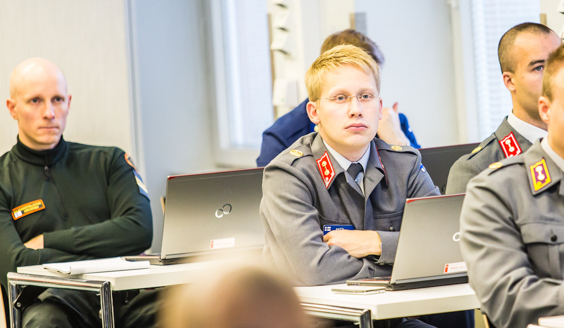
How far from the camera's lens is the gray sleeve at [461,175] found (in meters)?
2.32

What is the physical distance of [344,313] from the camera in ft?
5.80

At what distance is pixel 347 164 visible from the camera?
7.63 ft

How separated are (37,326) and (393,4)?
2547 mm

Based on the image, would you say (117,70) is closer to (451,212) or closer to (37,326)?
(37,326)

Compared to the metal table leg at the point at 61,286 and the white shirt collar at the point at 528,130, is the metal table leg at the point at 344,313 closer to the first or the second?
the metal table leg at the point at 61,286

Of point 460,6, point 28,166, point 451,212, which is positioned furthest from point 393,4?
point 451,212

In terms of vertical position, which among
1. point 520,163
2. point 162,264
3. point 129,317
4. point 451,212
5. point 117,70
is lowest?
point 129,317

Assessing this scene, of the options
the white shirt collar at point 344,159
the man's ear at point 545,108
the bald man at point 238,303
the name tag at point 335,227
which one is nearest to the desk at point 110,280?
the name tag at point 335,227

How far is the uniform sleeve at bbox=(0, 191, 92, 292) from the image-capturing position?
304cm

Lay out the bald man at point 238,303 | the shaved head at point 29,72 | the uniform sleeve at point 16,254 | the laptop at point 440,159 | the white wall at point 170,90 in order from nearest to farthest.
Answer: the bald man at point 238,303, the laptop at point 440,159, the uniform sleeve at point 16,254, the shaved head at point 29,72, the white wall at point 170,90

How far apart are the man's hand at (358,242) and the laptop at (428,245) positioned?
195 millimetres

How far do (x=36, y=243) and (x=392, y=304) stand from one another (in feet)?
6.41

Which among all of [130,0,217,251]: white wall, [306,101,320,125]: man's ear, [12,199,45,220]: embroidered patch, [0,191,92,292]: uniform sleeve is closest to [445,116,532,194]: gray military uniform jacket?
[306,101,320,125]: man's ear

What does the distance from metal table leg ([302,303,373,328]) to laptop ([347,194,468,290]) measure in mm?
187
